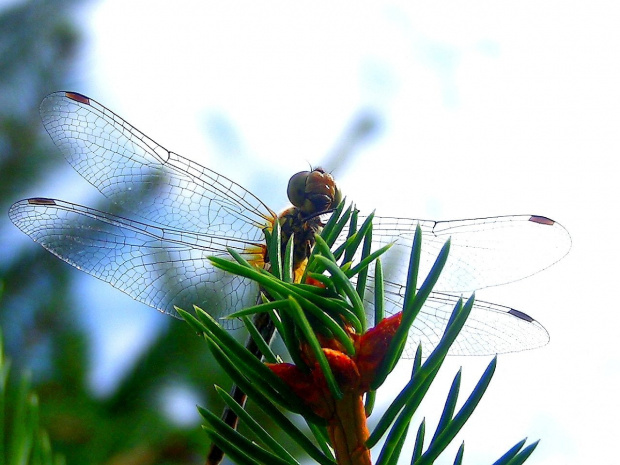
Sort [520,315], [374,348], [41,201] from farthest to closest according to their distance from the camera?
[41,201] < [520,315] < [374,348]

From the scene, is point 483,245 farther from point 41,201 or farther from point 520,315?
point 41,201

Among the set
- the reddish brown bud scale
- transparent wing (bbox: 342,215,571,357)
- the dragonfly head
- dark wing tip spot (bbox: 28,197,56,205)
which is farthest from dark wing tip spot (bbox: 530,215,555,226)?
dark wing tip spot (bbox: 28,197,56,205)

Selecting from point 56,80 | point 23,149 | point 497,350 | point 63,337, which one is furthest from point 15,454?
point 56,80

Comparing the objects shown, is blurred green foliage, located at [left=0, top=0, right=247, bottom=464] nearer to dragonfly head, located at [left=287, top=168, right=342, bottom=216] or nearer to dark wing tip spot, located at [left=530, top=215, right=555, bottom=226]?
dragonfly head, located at [left=287, top=168, right=342, bottom=216]

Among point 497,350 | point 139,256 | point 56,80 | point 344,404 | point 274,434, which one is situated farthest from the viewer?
point 56,80

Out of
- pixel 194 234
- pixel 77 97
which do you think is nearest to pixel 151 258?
pixel 194 234

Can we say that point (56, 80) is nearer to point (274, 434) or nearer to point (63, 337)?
point (63, 337)

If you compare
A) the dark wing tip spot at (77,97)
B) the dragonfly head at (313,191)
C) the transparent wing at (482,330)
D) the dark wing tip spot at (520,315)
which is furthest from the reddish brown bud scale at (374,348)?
the dark wing tip spot at (77,97)
